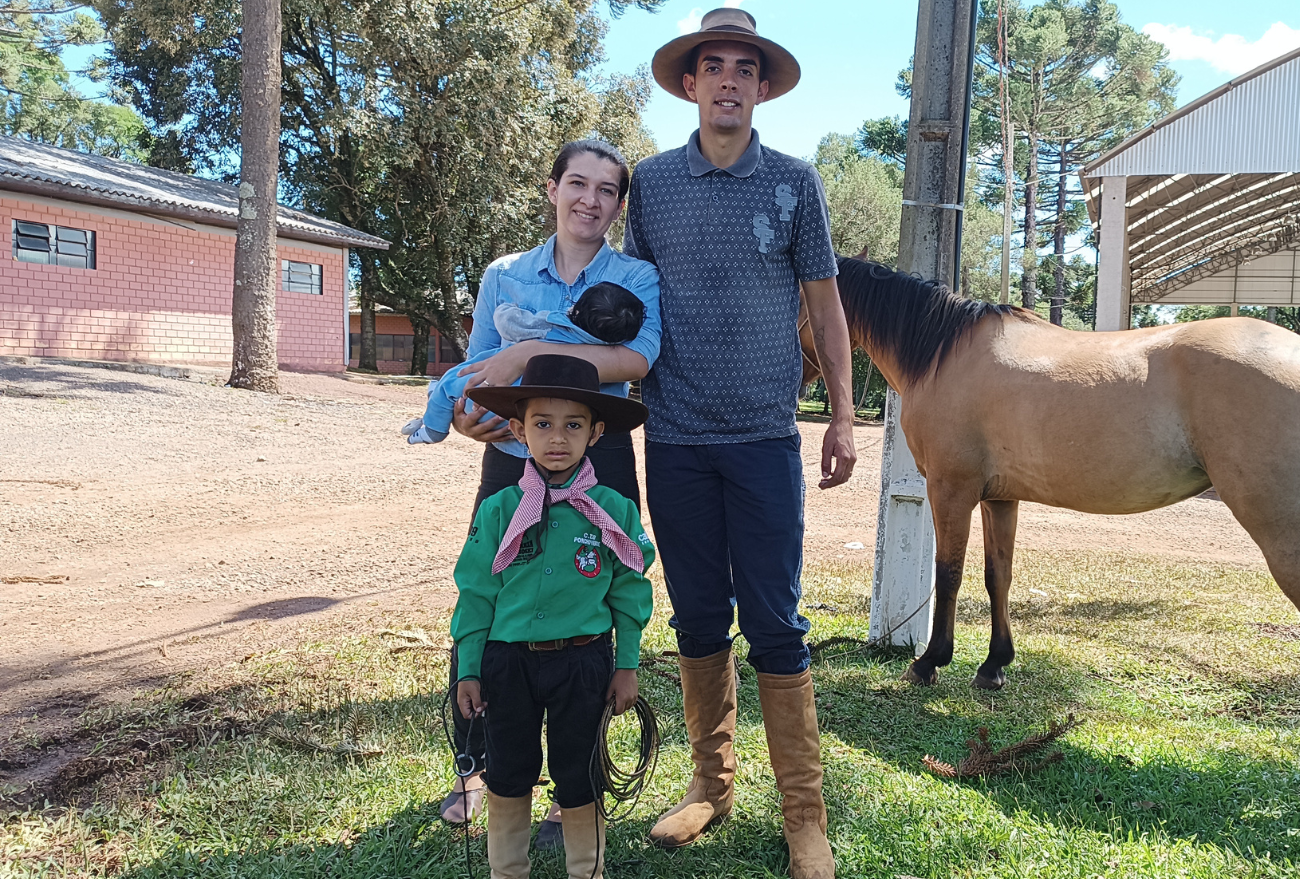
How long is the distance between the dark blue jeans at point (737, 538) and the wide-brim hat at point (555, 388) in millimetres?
406

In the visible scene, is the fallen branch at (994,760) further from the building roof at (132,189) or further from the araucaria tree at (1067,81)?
the araucaria tree at (1067,81)

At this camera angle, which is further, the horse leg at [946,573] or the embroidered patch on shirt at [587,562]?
the horse leg at [946,573]

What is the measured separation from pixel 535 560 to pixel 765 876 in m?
1.10

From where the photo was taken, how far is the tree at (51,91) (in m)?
27.3

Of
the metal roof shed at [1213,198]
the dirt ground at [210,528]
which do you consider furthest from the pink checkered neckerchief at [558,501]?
the metal roof shed at [1213,198]

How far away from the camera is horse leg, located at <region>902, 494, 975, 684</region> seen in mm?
4141

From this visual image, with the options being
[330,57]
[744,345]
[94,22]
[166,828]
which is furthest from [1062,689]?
[94,22]

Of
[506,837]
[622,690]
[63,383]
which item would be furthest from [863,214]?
[506,837]

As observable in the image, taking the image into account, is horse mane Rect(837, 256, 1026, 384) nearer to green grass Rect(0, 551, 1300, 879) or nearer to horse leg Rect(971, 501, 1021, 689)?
horse leg Rect(971, 501, 1021, 689)

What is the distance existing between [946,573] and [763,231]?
7.64 ft

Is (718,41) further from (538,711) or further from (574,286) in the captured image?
(538,711)

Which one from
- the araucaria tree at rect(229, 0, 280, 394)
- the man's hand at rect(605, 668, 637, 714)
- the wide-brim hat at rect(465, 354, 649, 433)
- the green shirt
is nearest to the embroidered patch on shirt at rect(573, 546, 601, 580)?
the green shirt

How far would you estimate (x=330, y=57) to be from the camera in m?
22.9

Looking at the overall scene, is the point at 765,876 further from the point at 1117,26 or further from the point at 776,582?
the point at 1117,26
